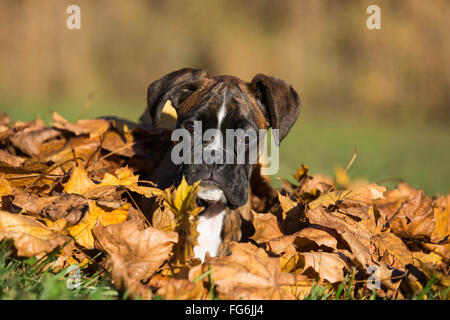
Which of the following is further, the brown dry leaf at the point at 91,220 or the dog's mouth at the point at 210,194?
the dog's mouth at the point at 210,194

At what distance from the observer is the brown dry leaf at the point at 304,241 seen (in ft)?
8.66

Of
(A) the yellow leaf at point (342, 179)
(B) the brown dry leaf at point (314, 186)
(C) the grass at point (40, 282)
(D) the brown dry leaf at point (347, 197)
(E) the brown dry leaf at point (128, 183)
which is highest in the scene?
(E) the brown dry leaf at point (128, 183)

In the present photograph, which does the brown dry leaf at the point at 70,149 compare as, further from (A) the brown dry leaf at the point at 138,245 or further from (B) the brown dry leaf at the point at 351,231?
(B) the brown dry leaf at the point at 351,231

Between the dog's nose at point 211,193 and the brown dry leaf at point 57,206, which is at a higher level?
the brown dry leaf at point 57,206

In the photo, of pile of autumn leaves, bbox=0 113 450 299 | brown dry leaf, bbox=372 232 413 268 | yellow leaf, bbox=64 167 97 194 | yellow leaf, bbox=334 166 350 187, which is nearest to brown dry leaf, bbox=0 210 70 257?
pile of autumn leaves, bbox=0 113 450 299

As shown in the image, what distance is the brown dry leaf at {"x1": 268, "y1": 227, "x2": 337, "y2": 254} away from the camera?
264 cm

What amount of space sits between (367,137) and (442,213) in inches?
370

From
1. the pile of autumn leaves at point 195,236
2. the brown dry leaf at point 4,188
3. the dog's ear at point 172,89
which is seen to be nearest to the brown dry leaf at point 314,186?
the pile of autumn leaves at point 195,236

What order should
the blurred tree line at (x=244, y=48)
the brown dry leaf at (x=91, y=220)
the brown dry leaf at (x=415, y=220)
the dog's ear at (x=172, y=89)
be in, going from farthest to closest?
the blurred tree line at (x=244, y=48)
the dog's ear at (x=172, y=89)
the brown dry leaf at (x=415, y=220)
the brown dry leaf at (x=91, y=220)

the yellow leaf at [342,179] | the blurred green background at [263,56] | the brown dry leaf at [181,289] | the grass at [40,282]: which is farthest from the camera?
the blurred green background at [263,56]

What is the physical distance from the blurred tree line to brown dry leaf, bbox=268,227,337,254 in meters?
12.9

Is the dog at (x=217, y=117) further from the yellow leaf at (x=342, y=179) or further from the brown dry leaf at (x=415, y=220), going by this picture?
the yellow leaf at (x=342, y=179)

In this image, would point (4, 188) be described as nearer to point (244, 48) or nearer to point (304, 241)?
point (304, 241)

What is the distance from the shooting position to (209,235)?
327cm
